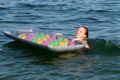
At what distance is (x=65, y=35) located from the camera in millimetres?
12977

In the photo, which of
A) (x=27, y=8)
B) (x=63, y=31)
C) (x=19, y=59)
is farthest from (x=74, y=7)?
(x=19, y=59)

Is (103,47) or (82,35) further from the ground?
(82,35)

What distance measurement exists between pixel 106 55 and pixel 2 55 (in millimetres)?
2923

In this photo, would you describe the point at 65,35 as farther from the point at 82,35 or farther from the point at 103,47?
the point at 82,35

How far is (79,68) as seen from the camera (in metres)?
9.66

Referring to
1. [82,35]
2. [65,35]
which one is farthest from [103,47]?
[65,35]

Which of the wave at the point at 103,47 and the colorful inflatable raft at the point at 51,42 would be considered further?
the wave at the point at 103,47

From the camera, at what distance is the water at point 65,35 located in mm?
9375

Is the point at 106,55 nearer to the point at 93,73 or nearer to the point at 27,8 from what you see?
the point at 93,73

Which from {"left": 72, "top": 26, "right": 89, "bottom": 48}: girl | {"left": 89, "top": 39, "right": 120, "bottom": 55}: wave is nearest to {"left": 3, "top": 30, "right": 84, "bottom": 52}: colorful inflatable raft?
{"left": 72, "top": 26, "right": 89, "bottom": 48}: girl

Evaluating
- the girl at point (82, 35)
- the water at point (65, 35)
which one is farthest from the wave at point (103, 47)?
the girl at point (82, 35)

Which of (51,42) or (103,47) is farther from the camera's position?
(103,47)

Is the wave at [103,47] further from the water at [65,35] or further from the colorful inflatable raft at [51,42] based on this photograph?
the colorful inflatable raft at [51,42]

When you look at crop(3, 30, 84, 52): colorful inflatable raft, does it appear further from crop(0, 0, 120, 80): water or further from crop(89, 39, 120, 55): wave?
crop(89, 39, 120, 55): wave
